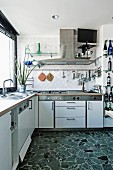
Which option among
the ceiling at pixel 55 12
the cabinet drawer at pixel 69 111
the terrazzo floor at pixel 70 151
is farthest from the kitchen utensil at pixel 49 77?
the terrazzo floor at pixel 70 151

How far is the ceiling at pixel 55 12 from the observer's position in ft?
8.73

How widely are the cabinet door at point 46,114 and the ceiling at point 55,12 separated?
1.65 meters

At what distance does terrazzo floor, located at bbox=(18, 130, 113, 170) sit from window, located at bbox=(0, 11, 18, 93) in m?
1.41

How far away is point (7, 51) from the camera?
13.2ft

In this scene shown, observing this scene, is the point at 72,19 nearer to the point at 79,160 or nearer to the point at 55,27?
the point at 55,27

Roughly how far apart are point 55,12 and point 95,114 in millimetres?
2157

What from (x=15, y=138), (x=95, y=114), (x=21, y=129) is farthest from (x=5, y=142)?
(x=95, y=114)

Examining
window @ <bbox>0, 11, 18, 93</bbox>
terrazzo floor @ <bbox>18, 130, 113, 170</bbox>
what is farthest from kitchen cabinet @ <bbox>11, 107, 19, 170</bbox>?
window @ <bbox>0, 11, 18, 93</bbox>

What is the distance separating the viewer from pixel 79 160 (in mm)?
2318

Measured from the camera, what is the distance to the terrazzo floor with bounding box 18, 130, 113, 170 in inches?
85.7

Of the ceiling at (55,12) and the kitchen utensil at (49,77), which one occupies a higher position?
the ceiling at (55,12)

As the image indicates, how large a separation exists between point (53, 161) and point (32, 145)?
69 cm

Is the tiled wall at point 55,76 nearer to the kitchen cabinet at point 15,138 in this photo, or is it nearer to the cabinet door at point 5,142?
the kitchen cabinet at point 15,138

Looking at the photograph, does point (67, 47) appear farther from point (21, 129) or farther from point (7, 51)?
point (21, 129)
